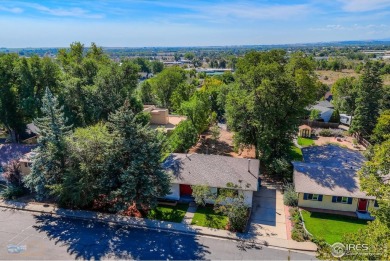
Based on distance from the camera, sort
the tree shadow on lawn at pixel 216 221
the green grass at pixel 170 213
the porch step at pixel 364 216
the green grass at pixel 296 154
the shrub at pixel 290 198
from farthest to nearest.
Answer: the green grass at pixel 296 154 < the shrub at pixel 290 198 < the porch step at pixel 364 216 < the green grass at pixel 170 213 < the tree shadow on lawn at pixel 216 221

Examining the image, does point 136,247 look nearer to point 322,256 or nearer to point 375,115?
point 322,256

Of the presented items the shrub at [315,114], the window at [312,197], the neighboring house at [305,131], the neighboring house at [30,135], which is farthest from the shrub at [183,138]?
the shrub at [315,114]

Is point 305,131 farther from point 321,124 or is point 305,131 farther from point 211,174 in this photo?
point 211,174

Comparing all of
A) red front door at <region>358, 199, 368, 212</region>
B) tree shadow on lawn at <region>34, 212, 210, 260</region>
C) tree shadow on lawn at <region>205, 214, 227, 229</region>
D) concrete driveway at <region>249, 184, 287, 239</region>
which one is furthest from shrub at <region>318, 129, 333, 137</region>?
tree shadow on lawn at <region>34, 212, 210, 260</region>

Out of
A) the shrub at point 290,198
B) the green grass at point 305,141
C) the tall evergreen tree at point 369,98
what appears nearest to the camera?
the shrub at point 290,198

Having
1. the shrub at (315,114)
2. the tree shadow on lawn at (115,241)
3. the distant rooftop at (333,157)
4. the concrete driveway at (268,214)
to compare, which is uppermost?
the distant rooftop at (333,157)

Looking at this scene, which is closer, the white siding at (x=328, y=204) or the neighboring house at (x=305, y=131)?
the white siding at (x=328, y=204)

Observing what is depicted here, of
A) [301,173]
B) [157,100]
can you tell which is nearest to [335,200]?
[301,173]

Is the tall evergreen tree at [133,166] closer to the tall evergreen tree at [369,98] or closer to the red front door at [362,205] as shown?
the red front door at [362,205]

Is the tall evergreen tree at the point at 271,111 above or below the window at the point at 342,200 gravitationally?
above
